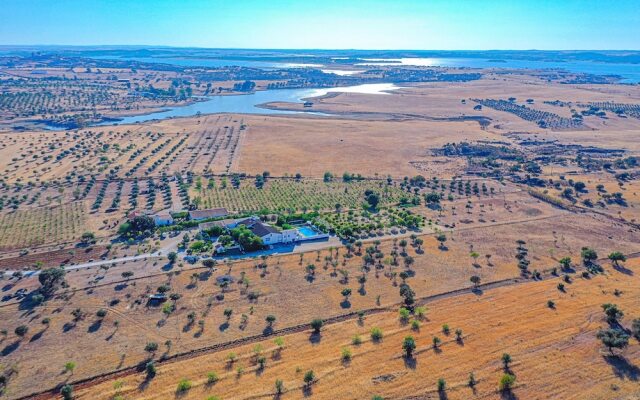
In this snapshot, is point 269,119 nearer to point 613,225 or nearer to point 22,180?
point 22,180

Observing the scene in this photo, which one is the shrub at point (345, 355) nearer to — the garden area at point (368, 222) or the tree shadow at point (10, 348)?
the garden area at point (368, 222)

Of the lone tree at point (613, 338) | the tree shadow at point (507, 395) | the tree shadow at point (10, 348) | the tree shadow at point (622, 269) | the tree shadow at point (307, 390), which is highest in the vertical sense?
the lone tree at point (613, 338)

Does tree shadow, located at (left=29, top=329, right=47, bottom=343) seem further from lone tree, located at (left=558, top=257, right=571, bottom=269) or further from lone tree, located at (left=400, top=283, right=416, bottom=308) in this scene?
lone tree, located at (left=558, top=257, right=571, bottom=269)

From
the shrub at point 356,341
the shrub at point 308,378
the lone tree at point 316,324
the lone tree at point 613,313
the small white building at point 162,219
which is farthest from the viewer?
the small white building at point 162,219

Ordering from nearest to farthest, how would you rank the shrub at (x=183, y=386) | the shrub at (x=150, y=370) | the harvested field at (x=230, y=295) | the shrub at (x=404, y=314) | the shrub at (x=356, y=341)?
the shrub at (x=183, y=386), the shrub at (x=150, y=370), the harvested field at (x=230, y=295), the shrub at (x=356, y=341), the shrub at (x=404, y=314)

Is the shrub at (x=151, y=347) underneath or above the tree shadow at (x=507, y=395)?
above

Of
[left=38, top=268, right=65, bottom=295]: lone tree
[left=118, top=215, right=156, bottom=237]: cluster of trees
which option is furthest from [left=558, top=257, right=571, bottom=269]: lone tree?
[left=38, top=268, right=65, bottom=295]: lone tree

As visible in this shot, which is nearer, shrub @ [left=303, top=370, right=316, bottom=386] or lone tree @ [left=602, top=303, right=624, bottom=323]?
shrub @ [left=303, top=370, right=316, bottom=386]

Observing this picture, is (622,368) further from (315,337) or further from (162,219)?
(162,219)

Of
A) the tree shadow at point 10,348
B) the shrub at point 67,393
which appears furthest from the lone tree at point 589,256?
the tree shadow at point 10,348
